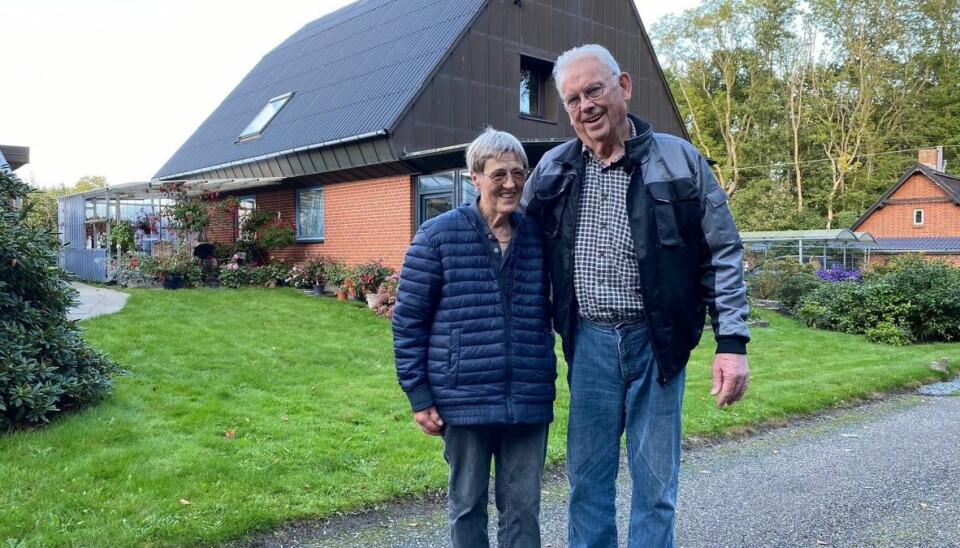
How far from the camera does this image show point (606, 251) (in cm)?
258

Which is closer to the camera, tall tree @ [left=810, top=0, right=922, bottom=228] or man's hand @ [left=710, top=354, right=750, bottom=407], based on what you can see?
Answer: man's hand @ [left=710, top=354, right=750, bottom=407]

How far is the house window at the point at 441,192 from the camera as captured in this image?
12.7 m

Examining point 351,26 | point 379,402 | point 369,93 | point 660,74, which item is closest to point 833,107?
point 660,74

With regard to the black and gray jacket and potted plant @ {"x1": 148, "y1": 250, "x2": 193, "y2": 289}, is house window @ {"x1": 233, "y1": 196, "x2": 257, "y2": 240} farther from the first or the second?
the black and gray jacket

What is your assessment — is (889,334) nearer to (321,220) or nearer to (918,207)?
(321,220)

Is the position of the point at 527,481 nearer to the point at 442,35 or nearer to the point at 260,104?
the point at 442,35

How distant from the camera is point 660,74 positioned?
1898cm

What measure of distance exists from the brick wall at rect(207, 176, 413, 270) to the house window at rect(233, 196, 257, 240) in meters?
0.70

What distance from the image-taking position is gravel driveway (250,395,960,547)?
143 inches

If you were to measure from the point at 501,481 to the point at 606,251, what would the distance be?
3.15ft

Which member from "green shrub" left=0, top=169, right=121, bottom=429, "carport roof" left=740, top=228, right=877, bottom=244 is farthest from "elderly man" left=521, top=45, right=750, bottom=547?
"carport roof" left=740, top=228, right=877, bottom=244

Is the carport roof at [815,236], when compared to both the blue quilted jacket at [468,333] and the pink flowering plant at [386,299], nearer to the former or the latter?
the pink flowering plant at [386,299]

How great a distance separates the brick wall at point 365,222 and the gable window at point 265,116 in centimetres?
192

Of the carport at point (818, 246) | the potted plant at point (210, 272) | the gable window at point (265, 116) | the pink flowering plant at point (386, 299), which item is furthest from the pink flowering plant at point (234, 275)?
the carport at point (818, 246)
